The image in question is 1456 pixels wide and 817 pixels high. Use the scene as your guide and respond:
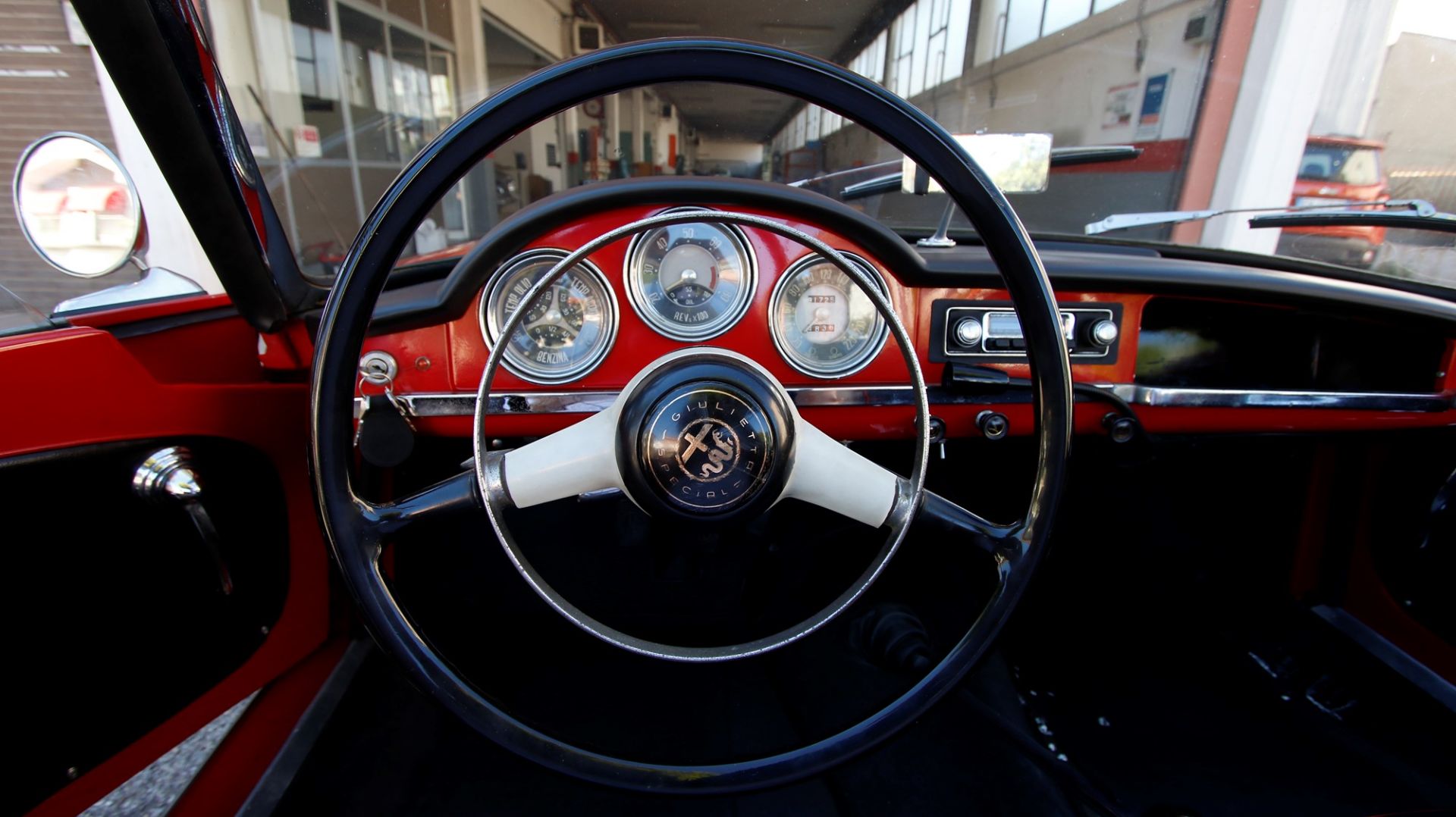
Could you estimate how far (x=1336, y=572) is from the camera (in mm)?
2094

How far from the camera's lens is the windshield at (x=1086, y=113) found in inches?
63.5

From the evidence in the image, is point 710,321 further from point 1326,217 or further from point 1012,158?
point 1326,217

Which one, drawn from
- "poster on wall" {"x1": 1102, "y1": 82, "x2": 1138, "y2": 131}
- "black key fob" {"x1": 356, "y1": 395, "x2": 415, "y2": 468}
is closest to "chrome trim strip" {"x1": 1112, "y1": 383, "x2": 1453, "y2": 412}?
"poster on wall" {"x1": 1102, "y1": 82, "x2": 1138, "y2": 131}

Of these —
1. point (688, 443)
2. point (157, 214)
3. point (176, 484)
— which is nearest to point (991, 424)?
point (688, 443)

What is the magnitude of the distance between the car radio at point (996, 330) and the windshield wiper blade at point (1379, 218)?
0.50m

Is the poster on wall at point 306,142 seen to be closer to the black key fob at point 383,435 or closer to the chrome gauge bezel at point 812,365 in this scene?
the black key fob at point 383,435

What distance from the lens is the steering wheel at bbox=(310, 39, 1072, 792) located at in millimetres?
829

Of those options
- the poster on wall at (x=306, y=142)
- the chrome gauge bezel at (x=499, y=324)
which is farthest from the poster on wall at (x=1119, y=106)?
the poster on wall at (x=306, y=142)

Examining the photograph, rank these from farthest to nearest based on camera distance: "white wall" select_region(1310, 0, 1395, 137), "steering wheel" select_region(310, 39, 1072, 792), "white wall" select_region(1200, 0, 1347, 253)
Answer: "white wall" select_region(1200, 0, 1347, 253) → "white wall" select_region(1310, 0, 1395, 137) → "steering wheel" select_region(310, 39, 1072, 792)

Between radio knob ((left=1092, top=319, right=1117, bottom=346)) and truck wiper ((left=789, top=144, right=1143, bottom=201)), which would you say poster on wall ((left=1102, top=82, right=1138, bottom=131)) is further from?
radio knob ((left=1092, top=319, right=1117, bottom=346))

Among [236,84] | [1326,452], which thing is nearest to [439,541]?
[236,84]

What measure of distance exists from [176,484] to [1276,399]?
215 centimetres

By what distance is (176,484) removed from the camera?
45.3 inches

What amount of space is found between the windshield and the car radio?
33 centimetres
